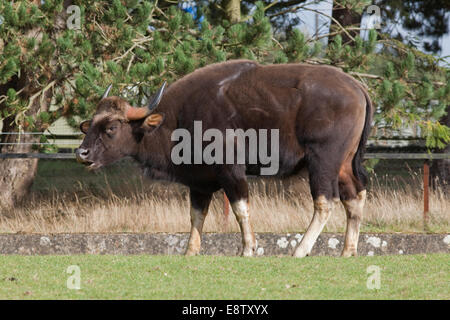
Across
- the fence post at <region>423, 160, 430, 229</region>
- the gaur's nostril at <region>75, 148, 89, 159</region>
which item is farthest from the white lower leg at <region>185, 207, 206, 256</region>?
the fence post at <region>423, 160, 430, 229</region>

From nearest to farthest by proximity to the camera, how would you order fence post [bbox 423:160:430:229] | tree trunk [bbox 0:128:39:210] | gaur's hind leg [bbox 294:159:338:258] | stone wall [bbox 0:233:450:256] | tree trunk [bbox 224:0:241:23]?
gaur's hind leg [bbox 294:159:338:258] → stone wall [bbox 0:233:450:256] → fence post [bbox 423:160:430:229] → tree trunk [bbox 0:128:39:210] → tree trunk [bbox 224:0:241:23]

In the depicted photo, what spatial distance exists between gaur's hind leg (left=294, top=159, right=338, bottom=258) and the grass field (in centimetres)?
41

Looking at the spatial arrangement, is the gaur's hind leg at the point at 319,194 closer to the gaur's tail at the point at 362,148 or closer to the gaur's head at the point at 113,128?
the gaur's tail at the point at 362,148

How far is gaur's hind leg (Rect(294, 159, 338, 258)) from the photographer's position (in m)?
8.27

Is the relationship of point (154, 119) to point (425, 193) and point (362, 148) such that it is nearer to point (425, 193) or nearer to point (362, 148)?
point (362, 148)

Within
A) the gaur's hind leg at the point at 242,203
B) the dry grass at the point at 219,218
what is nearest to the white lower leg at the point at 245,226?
the gaur's hind leg at the point at 242,203

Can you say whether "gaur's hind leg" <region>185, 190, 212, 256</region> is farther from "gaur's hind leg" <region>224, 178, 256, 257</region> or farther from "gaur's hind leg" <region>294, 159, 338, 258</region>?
"gaur's hind leg" <region>294, 159, 338, 258</region>

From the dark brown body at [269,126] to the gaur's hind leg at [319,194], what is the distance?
1cm

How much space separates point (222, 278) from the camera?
263 inches

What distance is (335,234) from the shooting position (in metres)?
10.7

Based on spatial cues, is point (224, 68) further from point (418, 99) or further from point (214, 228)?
point (418, 99)

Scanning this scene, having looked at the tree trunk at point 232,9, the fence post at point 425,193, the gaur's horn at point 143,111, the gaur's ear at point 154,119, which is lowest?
the fence post at point 425,193

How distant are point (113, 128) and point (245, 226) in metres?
2.02

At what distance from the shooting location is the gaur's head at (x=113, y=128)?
28.5ft
